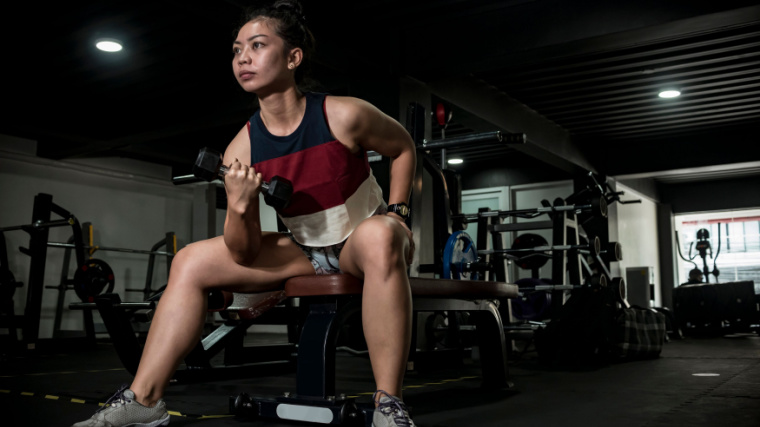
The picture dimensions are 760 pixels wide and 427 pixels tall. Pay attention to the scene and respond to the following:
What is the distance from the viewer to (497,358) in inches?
93.5

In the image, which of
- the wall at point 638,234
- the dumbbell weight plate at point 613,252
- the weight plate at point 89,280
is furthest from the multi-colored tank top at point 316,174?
the wall at point 638,234

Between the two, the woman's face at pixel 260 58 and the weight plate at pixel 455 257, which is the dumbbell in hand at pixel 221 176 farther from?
the weight plate at pixel 455 257

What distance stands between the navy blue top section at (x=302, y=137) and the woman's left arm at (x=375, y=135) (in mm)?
26

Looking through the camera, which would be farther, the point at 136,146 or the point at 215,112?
the point at 136,146

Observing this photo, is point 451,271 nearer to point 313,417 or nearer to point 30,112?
point 313,417

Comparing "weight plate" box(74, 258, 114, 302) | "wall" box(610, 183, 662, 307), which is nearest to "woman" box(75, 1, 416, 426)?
"weight plate" box(74, 258, 114, 302)

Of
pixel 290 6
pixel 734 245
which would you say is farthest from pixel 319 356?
pixel 734 245

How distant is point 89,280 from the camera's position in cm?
610

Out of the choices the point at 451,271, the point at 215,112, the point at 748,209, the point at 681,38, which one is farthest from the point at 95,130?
the point at 748,209

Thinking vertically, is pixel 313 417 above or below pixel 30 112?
below

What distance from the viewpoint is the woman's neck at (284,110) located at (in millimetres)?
1642

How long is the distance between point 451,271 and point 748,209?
866cm

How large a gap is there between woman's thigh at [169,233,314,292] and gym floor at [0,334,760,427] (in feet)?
1.22

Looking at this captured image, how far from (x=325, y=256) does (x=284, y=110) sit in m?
0.40
